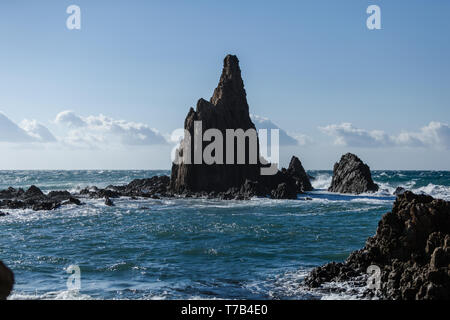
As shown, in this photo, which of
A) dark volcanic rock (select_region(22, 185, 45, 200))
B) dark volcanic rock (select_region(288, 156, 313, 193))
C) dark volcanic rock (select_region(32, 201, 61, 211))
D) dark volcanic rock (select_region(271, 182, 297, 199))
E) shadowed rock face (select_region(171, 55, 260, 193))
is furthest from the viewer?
dark volcanic rock (select_region(288, 156, 313, 193))

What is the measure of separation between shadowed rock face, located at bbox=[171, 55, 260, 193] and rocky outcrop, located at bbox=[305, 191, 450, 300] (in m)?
47.9

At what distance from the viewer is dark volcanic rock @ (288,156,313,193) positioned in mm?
73938

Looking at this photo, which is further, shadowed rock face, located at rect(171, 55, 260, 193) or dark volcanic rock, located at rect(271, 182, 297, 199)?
shadowed rock face, located at rect(171, 55, 260, 193)

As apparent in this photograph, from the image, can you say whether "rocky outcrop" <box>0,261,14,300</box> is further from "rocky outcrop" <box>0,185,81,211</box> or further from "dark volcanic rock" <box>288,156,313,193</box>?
"dark volcanic rock" <box>288,156,313,193</box>

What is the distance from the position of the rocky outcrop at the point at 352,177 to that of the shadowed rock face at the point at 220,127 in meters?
13.8

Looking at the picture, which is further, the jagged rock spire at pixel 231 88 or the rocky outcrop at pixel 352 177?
the jagged rock spire at pixel 231 88

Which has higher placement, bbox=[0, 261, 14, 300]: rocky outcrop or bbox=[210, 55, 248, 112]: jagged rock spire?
bbox=[210, 55, 248, 112]: jagged rock spire

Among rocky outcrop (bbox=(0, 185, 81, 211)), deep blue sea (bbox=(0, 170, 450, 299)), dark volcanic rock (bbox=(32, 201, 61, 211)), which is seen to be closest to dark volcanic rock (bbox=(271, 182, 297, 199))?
deep blue sea (bbox=(0, 170, 450, 299))

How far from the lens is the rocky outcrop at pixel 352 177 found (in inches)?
2589

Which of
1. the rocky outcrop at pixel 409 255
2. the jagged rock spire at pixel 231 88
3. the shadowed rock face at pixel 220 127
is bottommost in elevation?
the rocky outcrop at pixel 409 255

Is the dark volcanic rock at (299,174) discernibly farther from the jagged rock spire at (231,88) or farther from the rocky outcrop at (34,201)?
the rocky outcrop at (34,201)

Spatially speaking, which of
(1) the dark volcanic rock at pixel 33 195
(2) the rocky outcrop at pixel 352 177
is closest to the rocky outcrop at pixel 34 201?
(1) the dark volcanic rock at pixel 33 195
